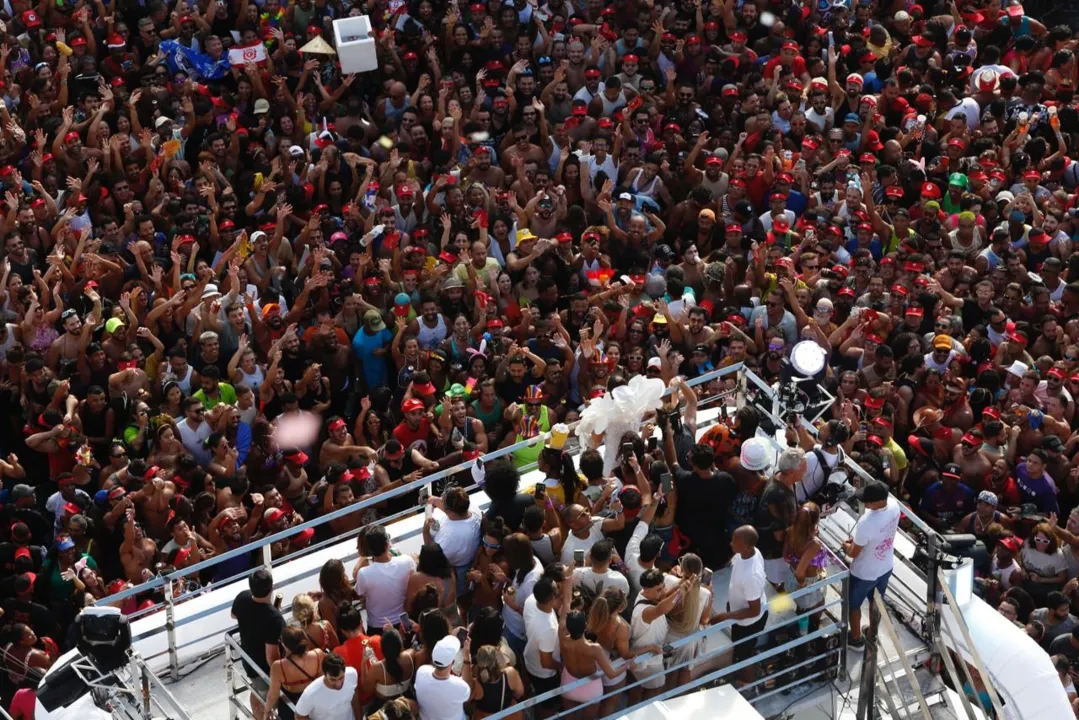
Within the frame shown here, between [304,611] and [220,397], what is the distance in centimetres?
454

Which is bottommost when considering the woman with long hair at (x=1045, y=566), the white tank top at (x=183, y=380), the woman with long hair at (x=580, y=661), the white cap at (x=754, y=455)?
the woman with long hair at (x=1045, y=566)

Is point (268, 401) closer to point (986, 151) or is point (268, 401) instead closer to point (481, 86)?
point (481, 86)

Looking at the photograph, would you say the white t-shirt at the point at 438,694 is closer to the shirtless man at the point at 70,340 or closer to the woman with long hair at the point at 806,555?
the woman with long hair at the point at 806,555

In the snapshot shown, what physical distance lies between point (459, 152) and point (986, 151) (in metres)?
5.57

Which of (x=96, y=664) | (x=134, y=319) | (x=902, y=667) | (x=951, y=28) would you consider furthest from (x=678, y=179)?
(x=96, y=664)

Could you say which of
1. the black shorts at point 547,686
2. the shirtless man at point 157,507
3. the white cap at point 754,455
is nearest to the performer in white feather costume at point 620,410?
the white cap at point 754,455

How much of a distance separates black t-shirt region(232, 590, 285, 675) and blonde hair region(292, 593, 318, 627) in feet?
0.37

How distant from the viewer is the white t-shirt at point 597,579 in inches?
441

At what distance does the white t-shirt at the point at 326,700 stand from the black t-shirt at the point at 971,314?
8097 millimetres

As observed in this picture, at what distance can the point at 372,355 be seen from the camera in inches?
617

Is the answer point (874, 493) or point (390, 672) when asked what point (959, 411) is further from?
point (390, 672)

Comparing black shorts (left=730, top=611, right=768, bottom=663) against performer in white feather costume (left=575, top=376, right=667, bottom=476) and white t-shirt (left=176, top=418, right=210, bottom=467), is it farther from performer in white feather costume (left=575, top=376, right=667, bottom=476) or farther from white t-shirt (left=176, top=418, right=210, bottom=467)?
white t-shirt (left=176, top=418, right=210, bottom=467)

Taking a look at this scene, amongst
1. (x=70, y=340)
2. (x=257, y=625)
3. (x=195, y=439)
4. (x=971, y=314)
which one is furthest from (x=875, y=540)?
(x=70, y=340)

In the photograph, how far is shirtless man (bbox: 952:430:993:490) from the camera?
577 inches
